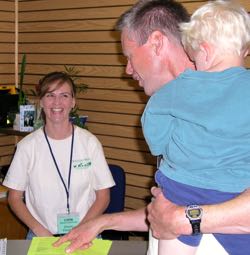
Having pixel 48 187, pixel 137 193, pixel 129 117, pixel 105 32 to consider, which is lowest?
pixel 137 193

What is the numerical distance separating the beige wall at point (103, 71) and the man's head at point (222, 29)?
8.89 feet

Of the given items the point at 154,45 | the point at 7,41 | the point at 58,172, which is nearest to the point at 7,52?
the point at 7,41

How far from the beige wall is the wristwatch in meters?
2.76

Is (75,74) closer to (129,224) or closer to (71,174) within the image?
(71,174)

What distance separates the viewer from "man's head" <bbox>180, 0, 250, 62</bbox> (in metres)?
1.38

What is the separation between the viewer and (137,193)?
4328 millimetres

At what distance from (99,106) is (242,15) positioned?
312cm

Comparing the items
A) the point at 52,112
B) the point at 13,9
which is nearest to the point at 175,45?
the point at 52,112

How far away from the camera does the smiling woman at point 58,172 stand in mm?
3268

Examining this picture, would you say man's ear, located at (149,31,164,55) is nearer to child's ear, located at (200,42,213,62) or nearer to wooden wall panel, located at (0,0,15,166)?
child's ear, located at (200,42,213,62)

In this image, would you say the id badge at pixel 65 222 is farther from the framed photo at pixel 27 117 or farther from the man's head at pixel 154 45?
the man's head at pixel 154 45

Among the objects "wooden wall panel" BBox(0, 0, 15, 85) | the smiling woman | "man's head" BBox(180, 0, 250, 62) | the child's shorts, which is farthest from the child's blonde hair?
"wooden wall panel" BBox(0, 0, 15, 85)

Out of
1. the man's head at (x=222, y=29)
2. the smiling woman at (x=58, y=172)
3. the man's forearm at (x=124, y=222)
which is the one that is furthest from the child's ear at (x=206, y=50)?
the smiling woman at (x=58, y=172)

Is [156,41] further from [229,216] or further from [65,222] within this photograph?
[65,222]
